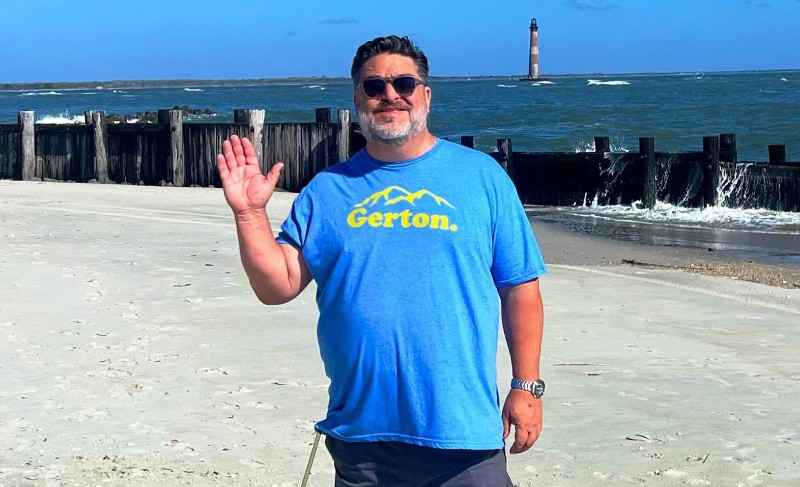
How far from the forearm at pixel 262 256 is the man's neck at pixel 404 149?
0.35 m

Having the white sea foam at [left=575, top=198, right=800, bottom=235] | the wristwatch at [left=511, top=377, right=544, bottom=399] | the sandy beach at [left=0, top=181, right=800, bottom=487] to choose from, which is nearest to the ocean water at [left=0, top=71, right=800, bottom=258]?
the white sea foam at [left=575, top=198, right=800, bottom=235]

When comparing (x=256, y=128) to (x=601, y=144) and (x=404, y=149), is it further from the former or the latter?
(x=404, y=149)

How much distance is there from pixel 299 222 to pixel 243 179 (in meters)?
0.21

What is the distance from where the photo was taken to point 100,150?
2047 cm

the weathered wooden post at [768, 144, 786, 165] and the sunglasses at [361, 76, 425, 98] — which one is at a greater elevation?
the sunglasses at [361, 76, 425, 98]

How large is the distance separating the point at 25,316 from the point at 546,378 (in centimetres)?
349

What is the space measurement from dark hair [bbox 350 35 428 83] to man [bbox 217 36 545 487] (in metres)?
0.02

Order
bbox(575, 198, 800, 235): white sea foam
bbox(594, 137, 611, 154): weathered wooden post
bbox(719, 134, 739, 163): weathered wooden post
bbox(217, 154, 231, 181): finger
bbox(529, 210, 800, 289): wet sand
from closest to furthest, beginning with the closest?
bbox(217, 154, 231, 181): finger
bbox(529, 210, 800, 289): wet sand
bbox(575, 198, 800, 235): white sea foam
bbox(719, 134, 739, 163): weathered wooden post
bbox(594, 137, 611, 154): weathered wooden post

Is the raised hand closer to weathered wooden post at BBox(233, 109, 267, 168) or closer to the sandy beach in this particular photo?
the sandy beach

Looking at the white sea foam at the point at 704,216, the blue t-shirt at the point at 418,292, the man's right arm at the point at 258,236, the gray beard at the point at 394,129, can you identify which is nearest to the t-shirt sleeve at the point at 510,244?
the blue t-shirt at the point at 418,292

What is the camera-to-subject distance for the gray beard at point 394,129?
10.8 ft

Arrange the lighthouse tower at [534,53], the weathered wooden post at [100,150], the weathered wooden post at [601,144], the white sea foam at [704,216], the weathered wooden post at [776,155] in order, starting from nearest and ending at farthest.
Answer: the white sea foam at [704,216], the weathered wooden post at [776,155], the weathered wooden post at [100,150], the weathered wooden post at [601,144], the lighthouse tower at [534,53]

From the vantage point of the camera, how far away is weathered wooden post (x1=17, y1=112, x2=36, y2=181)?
2070 centimetres

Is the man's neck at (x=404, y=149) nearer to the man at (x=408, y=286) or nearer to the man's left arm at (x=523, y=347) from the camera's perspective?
the man at (x=408, y=286)
